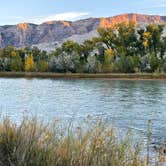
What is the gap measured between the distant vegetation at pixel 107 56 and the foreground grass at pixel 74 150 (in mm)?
82414

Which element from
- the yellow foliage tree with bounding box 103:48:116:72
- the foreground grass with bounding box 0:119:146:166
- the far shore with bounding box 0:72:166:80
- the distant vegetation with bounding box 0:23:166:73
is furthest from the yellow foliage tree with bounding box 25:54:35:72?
the foreground grass with bounding box 0:119:146:166

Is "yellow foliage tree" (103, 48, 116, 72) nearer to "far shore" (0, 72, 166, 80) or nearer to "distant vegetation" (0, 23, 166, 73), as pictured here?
"distant vegetation" (0, 23, 166, 73)

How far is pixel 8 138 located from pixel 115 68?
84.6 metres

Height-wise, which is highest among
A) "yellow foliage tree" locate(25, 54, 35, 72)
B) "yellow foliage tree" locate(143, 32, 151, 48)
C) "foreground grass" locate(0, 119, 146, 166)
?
"yellow foliage tree" locate(143, 32, 151, 48)

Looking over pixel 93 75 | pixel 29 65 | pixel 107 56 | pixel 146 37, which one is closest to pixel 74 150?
pixel 93 75

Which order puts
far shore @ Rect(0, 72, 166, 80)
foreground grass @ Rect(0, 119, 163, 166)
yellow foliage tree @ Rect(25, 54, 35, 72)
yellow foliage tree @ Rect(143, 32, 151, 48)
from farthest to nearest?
yellow foliage tree @ Rect(143, 32, 151, 48) → yellow foliage tree @ Rect(25, 54, 35, 72) → far shore @ Rect(0, 72, 166, 80) → foreground grass @ Rect(0, 119, 163, 166)

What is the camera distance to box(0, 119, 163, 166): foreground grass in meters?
6.83

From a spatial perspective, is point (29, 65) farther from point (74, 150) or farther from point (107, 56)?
point (74, 150)

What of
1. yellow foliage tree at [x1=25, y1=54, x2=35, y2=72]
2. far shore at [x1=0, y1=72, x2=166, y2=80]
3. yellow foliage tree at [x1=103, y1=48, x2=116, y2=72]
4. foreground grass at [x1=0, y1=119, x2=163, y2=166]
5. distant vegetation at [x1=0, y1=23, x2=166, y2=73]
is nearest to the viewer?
foreground grass at [x1=0, y1=119, x2=163, y2=166]

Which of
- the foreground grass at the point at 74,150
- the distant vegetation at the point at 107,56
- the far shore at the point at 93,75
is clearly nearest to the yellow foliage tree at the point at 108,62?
the distant vegetation at the point at 107,56

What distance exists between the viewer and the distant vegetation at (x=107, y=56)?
9200 centimetres

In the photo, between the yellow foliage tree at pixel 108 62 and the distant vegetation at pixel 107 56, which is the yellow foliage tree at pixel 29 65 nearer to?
the distant vegetation at pixel 107 56

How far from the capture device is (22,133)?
835 cm

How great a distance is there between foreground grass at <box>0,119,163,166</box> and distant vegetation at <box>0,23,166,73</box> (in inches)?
3245
